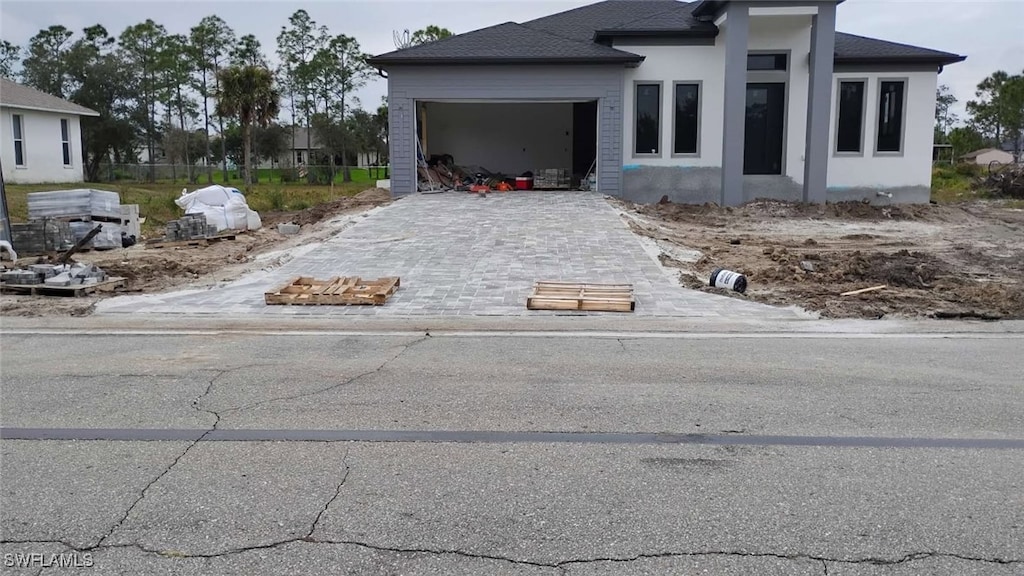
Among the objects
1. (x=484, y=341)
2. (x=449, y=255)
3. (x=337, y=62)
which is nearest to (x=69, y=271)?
(x=449, y=255)

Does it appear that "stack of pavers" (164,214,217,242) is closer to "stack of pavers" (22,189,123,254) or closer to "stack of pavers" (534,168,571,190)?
"stack of pavers" (22,189,123,254)

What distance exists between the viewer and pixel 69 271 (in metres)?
11.9

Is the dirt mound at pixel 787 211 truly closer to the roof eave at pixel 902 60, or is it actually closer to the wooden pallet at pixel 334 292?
the roof eave at pixel 902 60

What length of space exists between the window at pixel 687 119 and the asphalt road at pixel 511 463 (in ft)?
59.3

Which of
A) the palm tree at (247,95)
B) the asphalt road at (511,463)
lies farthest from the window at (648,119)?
the palm tree at (247,95)

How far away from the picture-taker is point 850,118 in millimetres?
26281

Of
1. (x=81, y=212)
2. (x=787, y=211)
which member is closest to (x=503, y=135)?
(x=787, y=211)

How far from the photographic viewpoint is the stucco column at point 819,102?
23750 mm

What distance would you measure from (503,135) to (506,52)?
24.3 feet

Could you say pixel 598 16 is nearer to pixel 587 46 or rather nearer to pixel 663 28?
pixel 587 46

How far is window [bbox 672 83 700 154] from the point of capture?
2508 centimetres

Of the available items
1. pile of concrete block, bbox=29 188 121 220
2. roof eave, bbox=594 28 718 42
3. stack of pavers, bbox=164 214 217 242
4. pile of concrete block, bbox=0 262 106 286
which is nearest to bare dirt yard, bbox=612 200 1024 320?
roof eave, bbox=594 28 718 42

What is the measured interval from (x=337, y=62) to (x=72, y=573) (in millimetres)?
59882

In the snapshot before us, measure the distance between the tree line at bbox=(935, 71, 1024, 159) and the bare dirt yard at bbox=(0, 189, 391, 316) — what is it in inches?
1953
